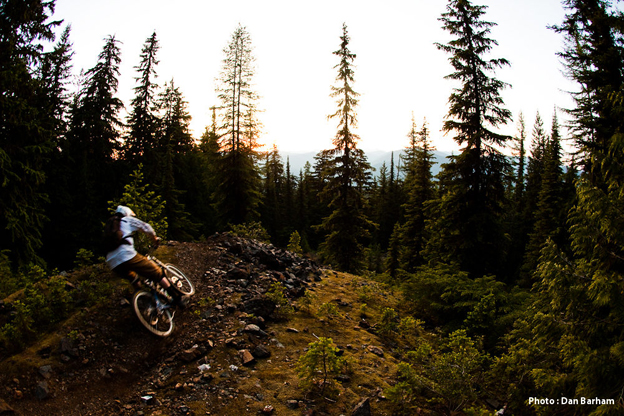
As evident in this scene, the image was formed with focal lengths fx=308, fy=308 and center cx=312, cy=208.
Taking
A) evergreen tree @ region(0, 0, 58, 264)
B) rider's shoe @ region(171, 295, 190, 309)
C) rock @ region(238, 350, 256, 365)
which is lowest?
rock @ region(238, 350, 256, 365)

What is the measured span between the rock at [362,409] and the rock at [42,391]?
15.9 ft

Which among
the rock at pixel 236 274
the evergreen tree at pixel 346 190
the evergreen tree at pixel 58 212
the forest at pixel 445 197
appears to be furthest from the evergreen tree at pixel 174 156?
the rock at pixel 236 274

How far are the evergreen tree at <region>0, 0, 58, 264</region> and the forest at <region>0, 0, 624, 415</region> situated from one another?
0.23 feet

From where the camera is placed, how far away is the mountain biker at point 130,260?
19.8ft

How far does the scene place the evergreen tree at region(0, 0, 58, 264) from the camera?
13742 mm

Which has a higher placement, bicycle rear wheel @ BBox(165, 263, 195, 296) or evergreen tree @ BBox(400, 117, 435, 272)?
evergreen tree @ BBox(400, 117, 435, 272)

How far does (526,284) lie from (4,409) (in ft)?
124

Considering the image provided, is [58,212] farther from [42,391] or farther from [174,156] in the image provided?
[42,391]

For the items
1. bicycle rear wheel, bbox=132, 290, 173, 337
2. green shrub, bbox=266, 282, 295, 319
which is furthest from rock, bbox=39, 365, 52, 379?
green shrub, bbox=266, 282, 295, 319

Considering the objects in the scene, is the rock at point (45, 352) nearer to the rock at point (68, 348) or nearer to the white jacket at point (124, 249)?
the rock at point (68, 348)

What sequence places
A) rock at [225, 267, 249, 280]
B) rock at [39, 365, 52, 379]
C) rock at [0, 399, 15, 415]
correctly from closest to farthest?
rock at [0, 399, 15, 415], rock at [39, 365, 52, 379], rock at [225, 267, 249, 280]

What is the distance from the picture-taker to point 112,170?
2289 centimetres

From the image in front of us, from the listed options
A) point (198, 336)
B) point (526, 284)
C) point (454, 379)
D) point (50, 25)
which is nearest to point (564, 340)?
point (454, 379)

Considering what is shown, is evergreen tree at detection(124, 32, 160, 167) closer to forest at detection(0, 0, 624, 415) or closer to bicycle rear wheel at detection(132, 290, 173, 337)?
forest at detection(0, 0, 624, 415)
